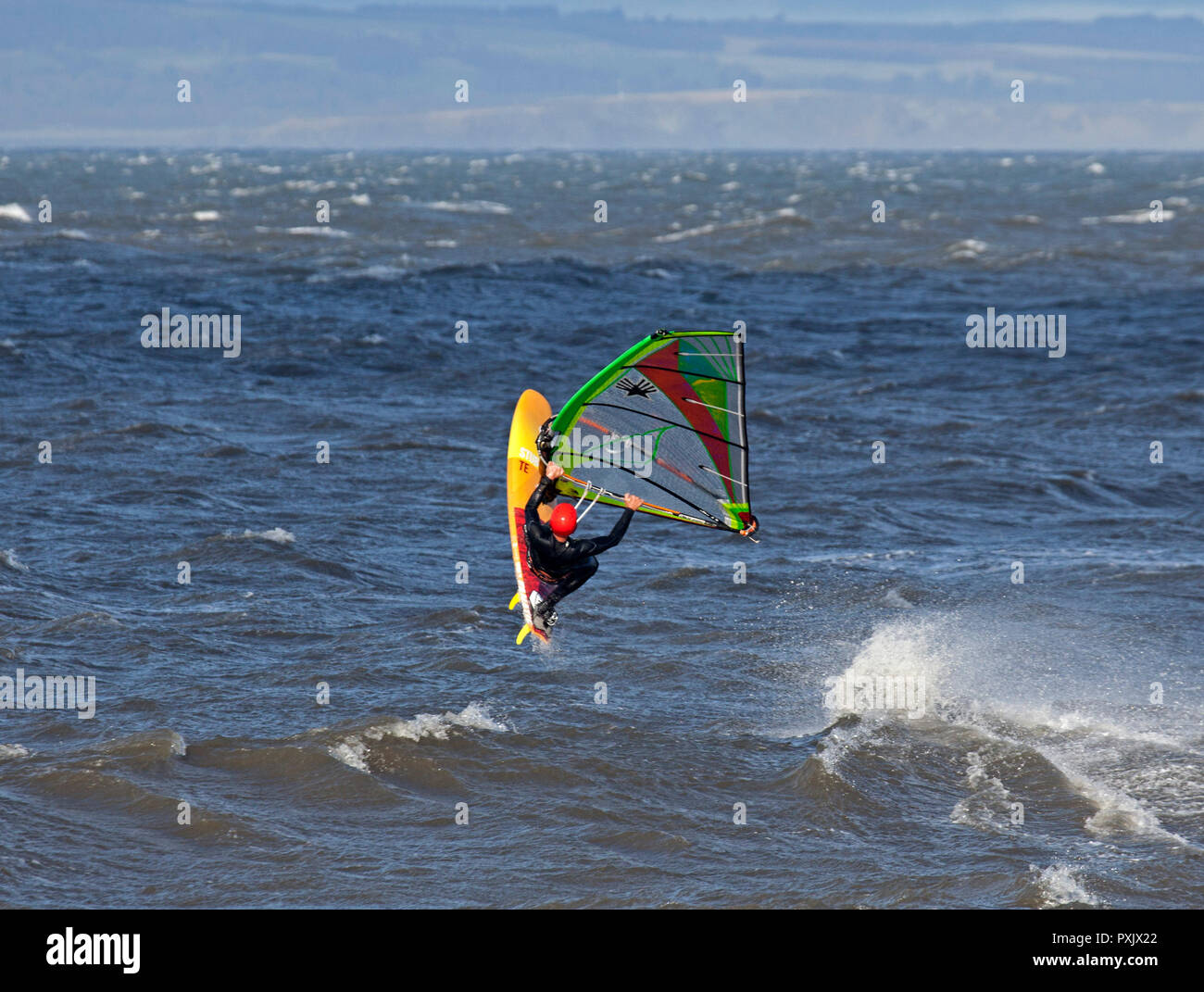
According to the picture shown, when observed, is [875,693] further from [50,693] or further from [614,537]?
[50,693]

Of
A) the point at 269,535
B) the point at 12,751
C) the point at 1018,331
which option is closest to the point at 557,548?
the point at 12,751

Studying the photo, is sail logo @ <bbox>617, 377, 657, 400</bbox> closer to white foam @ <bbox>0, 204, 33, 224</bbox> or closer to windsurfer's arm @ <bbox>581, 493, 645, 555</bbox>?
windsurfer's arm @ <bbox>581, 493, 645, 555</bbox>

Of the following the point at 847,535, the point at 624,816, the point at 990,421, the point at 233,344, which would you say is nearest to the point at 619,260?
the point at 233,344

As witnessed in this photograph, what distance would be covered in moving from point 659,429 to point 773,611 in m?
4.34

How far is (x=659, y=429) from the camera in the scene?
12.4 metres

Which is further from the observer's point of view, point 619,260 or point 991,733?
point 619,260

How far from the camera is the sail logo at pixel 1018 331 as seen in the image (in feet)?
106

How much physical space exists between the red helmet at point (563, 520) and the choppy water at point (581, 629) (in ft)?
7.17

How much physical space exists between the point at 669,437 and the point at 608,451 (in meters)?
0.56

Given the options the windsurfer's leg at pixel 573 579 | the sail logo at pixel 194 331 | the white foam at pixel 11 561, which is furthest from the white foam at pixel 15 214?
the windsurfer's leg at pixel 573 579

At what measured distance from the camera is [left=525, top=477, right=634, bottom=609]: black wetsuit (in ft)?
37.6

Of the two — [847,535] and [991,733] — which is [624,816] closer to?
[991,733]

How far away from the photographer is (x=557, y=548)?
38.1 feet

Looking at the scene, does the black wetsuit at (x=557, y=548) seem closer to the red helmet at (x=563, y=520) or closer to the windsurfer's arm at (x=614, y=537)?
the windsurfer's arm at (x=614, y=537)
